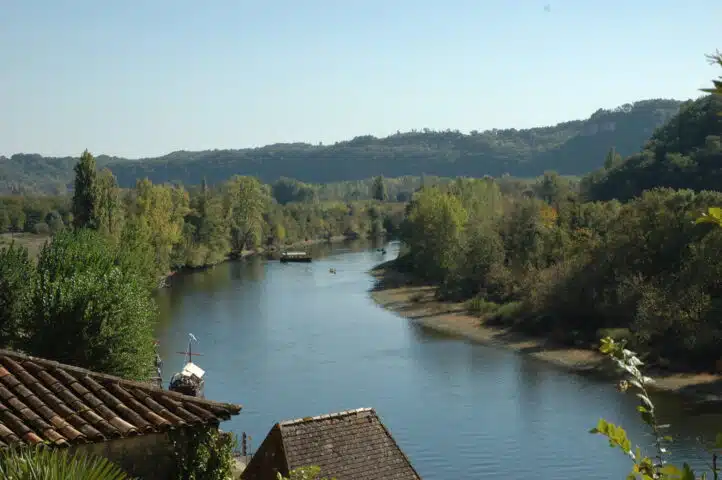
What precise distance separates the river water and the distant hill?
27.8 metres

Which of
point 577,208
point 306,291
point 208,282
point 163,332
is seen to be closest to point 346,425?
point 163,332

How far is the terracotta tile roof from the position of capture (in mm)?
8672

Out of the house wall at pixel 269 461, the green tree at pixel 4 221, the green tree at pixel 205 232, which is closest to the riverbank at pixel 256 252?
the green tree at pixel 205 232

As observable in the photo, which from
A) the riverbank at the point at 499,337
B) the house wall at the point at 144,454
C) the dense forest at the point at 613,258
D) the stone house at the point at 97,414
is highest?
the stone house at the point at 97,414

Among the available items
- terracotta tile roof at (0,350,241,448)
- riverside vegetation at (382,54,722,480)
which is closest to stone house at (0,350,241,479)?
terracotta tile roof at (0,350,241,448)

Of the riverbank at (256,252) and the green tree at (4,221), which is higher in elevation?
the green tree at (4,221)

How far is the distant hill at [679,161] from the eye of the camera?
7062cm

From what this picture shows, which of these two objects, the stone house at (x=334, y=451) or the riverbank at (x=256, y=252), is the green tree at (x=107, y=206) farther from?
the stone house at (x=334, y=451)

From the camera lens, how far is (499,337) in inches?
2061

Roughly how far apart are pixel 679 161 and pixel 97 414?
229 feet

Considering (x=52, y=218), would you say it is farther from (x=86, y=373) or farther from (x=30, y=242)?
(x=86, y=373)

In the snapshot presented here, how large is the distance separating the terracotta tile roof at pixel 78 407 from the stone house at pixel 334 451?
6332 mm

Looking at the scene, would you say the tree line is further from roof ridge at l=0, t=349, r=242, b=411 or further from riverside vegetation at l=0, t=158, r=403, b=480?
Answer: roof ridge at l=0, t=349, r=242, b=411

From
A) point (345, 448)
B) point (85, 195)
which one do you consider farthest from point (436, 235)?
point (345, 448)
